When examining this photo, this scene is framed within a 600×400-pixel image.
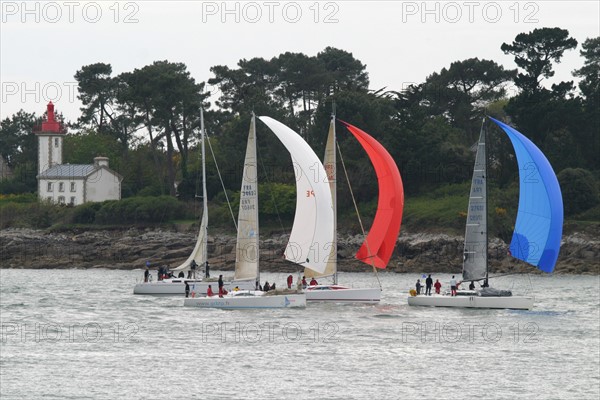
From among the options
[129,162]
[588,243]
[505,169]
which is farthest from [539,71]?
[129,162]

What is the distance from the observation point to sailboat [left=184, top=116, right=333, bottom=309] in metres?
48.8

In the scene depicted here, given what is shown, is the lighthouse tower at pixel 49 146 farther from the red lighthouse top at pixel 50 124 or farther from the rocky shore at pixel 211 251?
the rocky shore at pixel 211 251

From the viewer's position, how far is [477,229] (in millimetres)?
48969

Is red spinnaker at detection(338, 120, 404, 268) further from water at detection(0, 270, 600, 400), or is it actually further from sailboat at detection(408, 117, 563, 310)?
sailboat at detection(408, 117, 563, 310)

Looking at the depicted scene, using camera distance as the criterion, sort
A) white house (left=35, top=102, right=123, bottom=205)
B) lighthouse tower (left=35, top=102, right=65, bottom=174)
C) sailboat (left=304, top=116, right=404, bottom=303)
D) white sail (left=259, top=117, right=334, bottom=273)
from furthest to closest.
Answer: lighthouse tower (left=35, top=102, right=65, bottom=174) < white house (left=35, top=102, right=123, bottom=205) < sailboat (left=304, top=116, right=404, bottom=303) < white sail (left=259, top=117, right=334, bottom=273)

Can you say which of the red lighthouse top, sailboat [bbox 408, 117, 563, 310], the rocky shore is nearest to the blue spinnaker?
sailboat [bbox 408, 117, 563, 310]

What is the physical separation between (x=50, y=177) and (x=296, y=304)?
58618mm

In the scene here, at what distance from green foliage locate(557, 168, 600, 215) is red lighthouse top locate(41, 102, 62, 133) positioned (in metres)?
44.7

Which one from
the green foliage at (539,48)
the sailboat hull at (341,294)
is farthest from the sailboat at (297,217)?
the green foliage at (539,48)

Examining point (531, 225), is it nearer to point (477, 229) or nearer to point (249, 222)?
point (477, 229)

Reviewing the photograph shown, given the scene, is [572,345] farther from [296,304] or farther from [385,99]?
[385,99]

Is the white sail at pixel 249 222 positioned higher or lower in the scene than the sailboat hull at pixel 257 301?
higher

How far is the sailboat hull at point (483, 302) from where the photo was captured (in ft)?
155

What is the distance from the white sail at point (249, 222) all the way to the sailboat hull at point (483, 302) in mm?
7091
